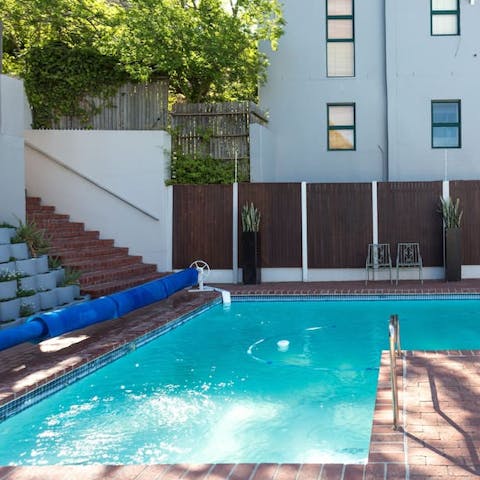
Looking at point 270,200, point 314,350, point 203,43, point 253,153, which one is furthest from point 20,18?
point 314,350

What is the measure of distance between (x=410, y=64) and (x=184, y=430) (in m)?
12.7

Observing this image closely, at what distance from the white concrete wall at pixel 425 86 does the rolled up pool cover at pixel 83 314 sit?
7.74 metres

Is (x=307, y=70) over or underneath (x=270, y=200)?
over

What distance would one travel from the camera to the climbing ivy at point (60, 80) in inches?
548

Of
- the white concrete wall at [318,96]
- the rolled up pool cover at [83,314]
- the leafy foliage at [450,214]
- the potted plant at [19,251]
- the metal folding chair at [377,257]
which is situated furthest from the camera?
the white concrete wall at [318,96]

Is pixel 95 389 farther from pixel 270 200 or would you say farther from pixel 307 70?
pixel 307 70

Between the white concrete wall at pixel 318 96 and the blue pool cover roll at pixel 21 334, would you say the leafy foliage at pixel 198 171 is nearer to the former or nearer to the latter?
the white concrete wall at pixel 318 96

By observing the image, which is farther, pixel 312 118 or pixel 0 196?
pixel 312 118

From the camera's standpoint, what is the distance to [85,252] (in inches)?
468

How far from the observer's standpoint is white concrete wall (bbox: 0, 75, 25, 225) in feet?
31.5

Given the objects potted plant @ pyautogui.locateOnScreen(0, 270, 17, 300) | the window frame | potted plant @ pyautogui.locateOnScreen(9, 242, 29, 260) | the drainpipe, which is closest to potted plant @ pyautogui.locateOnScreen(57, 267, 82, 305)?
potted plant @ pyautogui.locateOnScreen(9, 242, 29, 260)

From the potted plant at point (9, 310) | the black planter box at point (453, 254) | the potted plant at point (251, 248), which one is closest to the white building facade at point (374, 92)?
the potted plant at point (251, 248)

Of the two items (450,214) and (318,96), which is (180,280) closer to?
(450,214)

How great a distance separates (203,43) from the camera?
1380 cm
